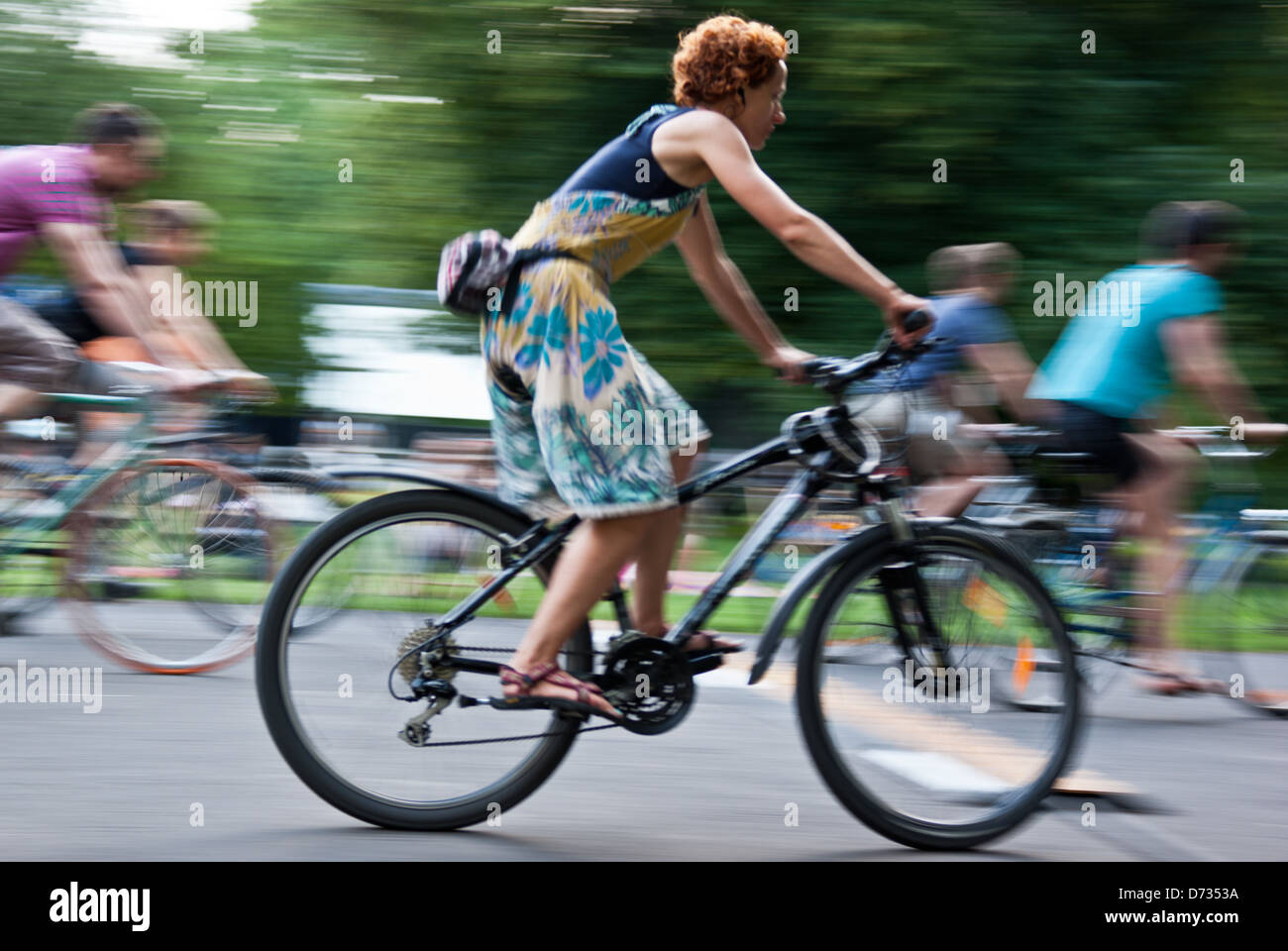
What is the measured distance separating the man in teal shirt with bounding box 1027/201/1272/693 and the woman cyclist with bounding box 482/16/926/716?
2.44 m

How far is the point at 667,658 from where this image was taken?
3.54 metres

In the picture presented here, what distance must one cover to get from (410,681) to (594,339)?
36.6 inches

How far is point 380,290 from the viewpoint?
35.1 feet

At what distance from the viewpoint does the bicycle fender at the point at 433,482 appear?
352cm

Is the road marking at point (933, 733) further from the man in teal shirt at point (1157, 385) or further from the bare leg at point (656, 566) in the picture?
the man in teal shirt at point (1157, 385)

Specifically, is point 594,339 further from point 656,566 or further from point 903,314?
point 903,314

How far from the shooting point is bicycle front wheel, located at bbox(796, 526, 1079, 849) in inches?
139

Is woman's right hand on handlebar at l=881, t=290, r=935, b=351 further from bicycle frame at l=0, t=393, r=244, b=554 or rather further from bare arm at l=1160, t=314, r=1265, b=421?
bicycle frame at l=0, t=393, r=244, b=554

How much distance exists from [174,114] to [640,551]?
9.40m

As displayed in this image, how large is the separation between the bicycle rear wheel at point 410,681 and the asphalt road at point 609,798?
0.36ft

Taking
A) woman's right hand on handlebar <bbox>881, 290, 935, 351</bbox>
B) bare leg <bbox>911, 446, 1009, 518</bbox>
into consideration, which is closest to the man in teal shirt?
bare leg <bbox>911, 446, 1009, 518</bbox>

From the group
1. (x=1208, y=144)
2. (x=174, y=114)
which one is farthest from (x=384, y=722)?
(x=174, y=114)

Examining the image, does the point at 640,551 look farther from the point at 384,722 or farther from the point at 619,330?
the point at 384,722

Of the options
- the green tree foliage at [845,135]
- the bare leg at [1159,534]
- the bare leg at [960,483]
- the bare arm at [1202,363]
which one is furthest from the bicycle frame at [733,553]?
the green tree foliage at [845,135]
